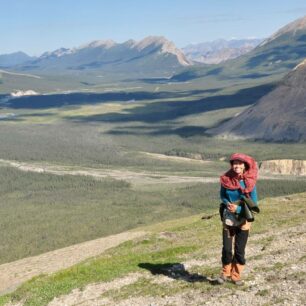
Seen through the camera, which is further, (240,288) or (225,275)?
(225,275)

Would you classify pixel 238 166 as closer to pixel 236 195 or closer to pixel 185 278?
pixel 236 195

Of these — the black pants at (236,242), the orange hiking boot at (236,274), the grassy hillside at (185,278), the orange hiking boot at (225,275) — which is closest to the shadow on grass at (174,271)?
the grassy hillside at (185,278)

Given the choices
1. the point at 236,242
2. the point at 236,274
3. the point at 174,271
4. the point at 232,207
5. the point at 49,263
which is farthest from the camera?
the point at 49,263

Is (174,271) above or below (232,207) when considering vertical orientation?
below

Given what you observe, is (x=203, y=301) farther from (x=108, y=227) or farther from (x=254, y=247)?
(x=108, y=227)

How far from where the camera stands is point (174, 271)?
1251 inches

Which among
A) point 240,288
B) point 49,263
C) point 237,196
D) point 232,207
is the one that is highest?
point 237,196

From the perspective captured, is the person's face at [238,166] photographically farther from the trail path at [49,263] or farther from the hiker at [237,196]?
the trail path at [49,263]

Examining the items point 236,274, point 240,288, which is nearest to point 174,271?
point 236,274

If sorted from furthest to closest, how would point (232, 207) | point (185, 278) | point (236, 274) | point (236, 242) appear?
1. point (185, 278)
2. point (236, 274)
3. point (236, 242)
4. point (232, 207)

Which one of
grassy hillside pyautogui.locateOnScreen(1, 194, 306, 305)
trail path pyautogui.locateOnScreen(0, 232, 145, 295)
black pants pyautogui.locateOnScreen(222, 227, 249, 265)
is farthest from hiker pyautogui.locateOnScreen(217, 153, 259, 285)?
trail path pyautogui.locateOnScreen(0, 232, 145, 295)

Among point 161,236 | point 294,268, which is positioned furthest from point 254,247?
point 161,236

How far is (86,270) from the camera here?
3591 centimetres

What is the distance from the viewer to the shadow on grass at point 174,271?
2950cm
